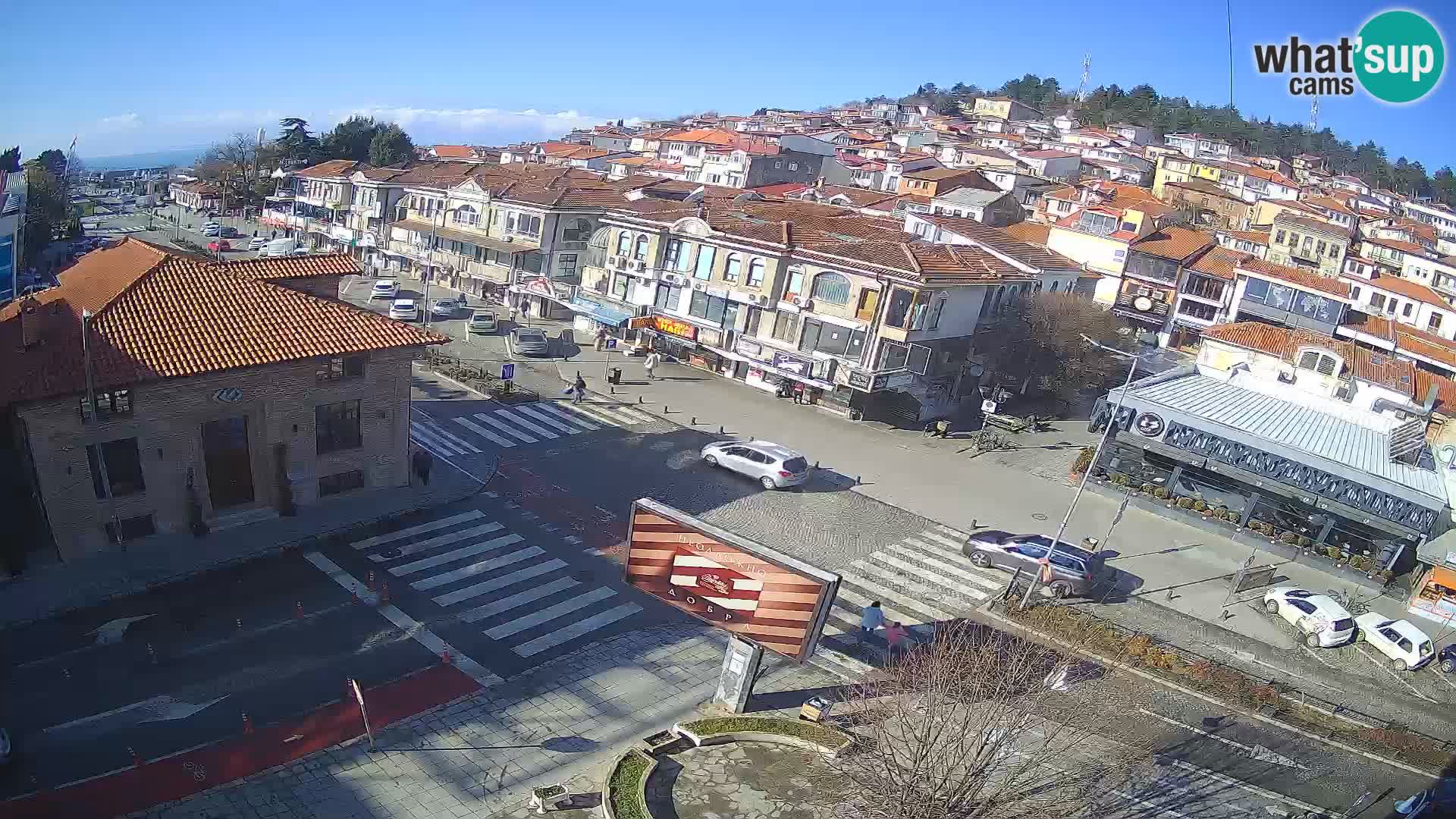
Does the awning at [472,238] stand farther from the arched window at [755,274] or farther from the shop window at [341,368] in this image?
the shop window at [341,368]

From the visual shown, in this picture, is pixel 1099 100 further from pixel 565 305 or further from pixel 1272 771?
pixel 1272 771

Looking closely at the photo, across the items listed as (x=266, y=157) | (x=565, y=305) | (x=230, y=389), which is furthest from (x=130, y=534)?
(x=266, y=157)

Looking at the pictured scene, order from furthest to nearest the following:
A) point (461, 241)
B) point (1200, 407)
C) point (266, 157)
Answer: point (266, 157)
point (461, 241)
point (1200, 407)

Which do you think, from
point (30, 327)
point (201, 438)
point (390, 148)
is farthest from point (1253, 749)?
point (390, 148)

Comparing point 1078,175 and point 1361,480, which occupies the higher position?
point 1078,175

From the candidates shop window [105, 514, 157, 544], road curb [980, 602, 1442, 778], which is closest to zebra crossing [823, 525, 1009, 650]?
road curb [980, 602, 1442, 778]
